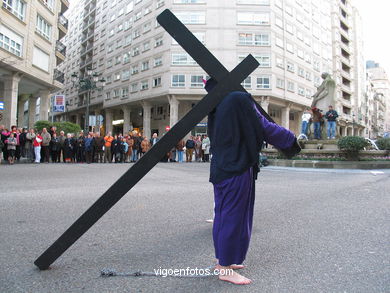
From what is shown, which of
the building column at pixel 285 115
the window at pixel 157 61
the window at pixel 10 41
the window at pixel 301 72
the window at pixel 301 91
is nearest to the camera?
the window at pixel 10 41

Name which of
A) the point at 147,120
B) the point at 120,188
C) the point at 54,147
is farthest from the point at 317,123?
the point at 147,120

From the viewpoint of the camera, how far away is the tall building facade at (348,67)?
2458 inches

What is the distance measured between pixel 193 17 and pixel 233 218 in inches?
1613

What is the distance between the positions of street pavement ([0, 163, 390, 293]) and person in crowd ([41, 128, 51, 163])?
11.6 metres

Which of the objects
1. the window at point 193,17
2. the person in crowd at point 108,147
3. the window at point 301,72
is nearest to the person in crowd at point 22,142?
the person in crowd at point 108,147

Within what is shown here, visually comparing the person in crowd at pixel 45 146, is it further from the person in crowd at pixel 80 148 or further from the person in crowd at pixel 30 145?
the person in crowd at pixel 80 148

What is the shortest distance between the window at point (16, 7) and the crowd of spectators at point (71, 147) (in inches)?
459

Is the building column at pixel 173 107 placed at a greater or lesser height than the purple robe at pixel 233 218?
greater

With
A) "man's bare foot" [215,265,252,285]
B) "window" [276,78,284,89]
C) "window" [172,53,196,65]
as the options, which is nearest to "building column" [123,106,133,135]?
"window" [172,53,196,65]

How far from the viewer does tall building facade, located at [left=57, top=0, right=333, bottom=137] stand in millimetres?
39062

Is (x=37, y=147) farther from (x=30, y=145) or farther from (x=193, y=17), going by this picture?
(x=193, y=17)

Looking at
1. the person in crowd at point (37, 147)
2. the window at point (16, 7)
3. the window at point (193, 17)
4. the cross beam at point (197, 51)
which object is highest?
the window at point (193, 17)

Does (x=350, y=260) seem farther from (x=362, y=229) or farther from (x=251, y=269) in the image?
(x=362, y=229)

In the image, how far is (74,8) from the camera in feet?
251
